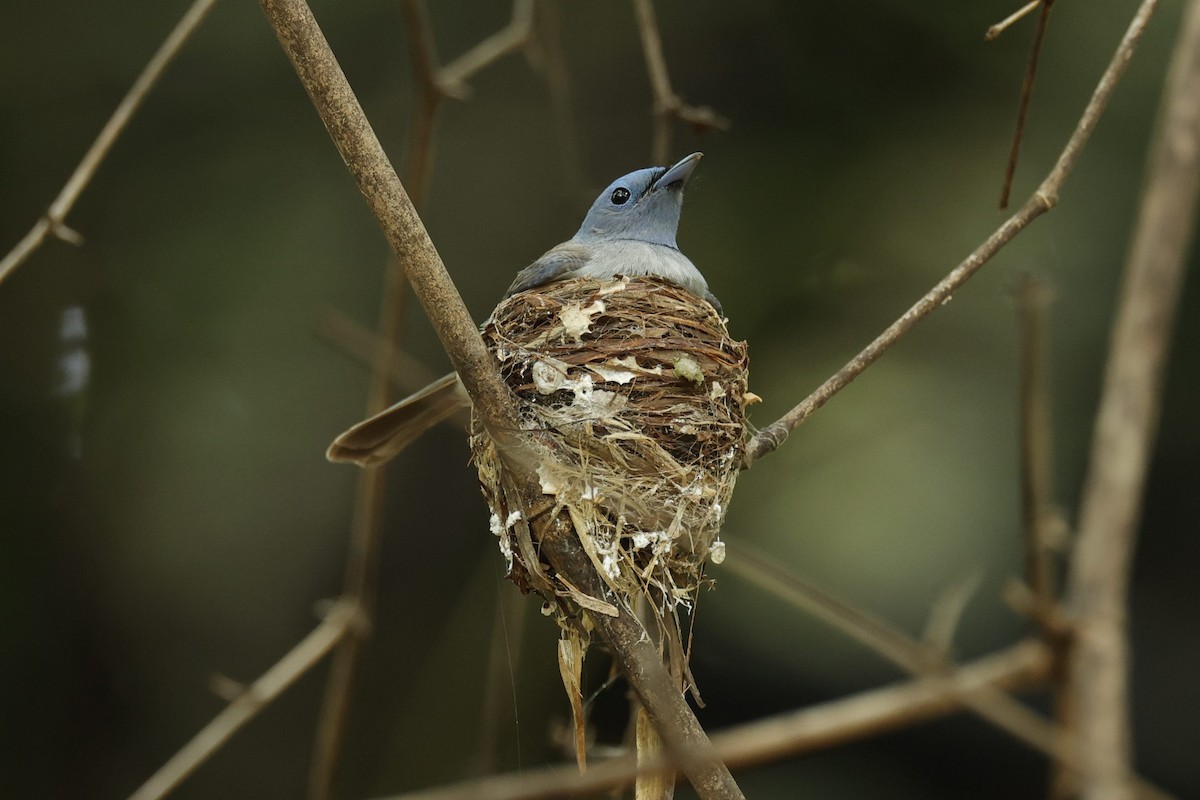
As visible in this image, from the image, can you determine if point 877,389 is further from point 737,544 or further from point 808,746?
point 808,746

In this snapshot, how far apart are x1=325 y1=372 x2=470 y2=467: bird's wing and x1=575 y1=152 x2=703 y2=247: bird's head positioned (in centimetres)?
95

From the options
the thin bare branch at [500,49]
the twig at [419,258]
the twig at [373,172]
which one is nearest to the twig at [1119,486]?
the twig at [419,258]

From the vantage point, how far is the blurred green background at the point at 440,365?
5562mm

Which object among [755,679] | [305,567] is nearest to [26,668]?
[305,567]

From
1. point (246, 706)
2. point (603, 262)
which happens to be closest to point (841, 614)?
point (603, 262)

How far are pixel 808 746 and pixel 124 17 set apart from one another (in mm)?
5943

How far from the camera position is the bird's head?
417 centimetres

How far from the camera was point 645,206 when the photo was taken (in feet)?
13.8

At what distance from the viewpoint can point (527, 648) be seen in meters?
5.54

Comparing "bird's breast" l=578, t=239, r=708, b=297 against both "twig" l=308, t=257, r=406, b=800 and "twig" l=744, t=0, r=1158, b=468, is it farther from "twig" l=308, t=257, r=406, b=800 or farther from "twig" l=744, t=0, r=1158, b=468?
"twig" l=744, t=0, r=1158, b=468

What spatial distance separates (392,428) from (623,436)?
2.78ft

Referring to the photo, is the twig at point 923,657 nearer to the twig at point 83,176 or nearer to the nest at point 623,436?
the nest at point 623,436

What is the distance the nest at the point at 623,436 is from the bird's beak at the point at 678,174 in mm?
617

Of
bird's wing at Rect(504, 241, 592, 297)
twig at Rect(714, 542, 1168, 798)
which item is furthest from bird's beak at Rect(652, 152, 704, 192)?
twig at Rect(714, 542, 1168, 798)
